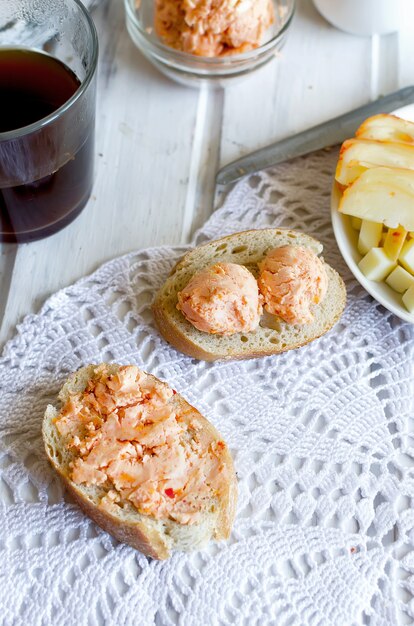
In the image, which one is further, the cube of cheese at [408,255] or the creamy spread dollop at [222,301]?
the cube of cheese at [408,255]

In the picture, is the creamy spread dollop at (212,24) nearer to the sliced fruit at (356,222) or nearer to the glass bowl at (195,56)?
the glass bowl at (195,56)

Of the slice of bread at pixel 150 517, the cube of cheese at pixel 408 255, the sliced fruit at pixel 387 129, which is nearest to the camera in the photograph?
the slice of bread at pixel 150 517

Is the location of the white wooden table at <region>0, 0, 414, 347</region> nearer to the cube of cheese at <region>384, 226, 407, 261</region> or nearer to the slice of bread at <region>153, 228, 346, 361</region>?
the slice of bread at <region>153, 228, 346, 361</region>

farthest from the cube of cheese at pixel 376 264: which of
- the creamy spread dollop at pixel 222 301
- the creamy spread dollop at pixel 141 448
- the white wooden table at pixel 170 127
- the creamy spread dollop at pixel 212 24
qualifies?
the creamy spread dollop at pixel 212 24

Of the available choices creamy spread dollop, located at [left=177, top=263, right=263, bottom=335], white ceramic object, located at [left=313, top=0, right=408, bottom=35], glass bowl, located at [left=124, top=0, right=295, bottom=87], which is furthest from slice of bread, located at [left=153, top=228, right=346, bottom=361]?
white ceramic object, located at [left=313, top=0, right=408, bottom=35]

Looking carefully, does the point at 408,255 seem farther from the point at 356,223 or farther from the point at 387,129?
the point at 387,129

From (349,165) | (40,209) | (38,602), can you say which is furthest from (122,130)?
(38,602)
